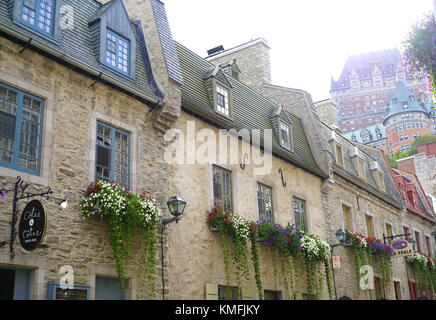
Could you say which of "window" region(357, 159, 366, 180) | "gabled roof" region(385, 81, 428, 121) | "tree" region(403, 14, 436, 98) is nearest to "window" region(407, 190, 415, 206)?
"window" region(357, 159, 366, 180)

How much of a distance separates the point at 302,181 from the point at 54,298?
1082 cm

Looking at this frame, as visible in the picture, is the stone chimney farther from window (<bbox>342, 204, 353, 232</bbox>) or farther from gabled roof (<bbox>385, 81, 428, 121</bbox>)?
gabled roof (<bbox>385, 81, 428, 121</bbox>)

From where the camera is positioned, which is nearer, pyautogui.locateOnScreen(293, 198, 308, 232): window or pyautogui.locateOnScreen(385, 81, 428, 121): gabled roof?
pyautogui.locateOnScreen(293, 198, 308, 232): window

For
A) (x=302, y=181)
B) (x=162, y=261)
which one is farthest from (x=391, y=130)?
(x=162, y=261)

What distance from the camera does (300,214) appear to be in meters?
17.6

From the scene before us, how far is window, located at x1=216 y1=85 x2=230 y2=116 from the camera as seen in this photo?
50.3 ft

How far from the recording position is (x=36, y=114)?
986 centimetres

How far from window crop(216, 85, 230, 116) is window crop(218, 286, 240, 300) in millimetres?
4909

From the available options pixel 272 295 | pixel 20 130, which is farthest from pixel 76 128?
pixel 272 295

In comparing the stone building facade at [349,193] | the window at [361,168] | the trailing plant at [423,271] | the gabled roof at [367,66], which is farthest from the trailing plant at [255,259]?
the gabled roof at [367,66]

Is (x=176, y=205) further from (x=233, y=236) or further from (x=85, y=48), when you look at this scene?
(x=85, y=48)
